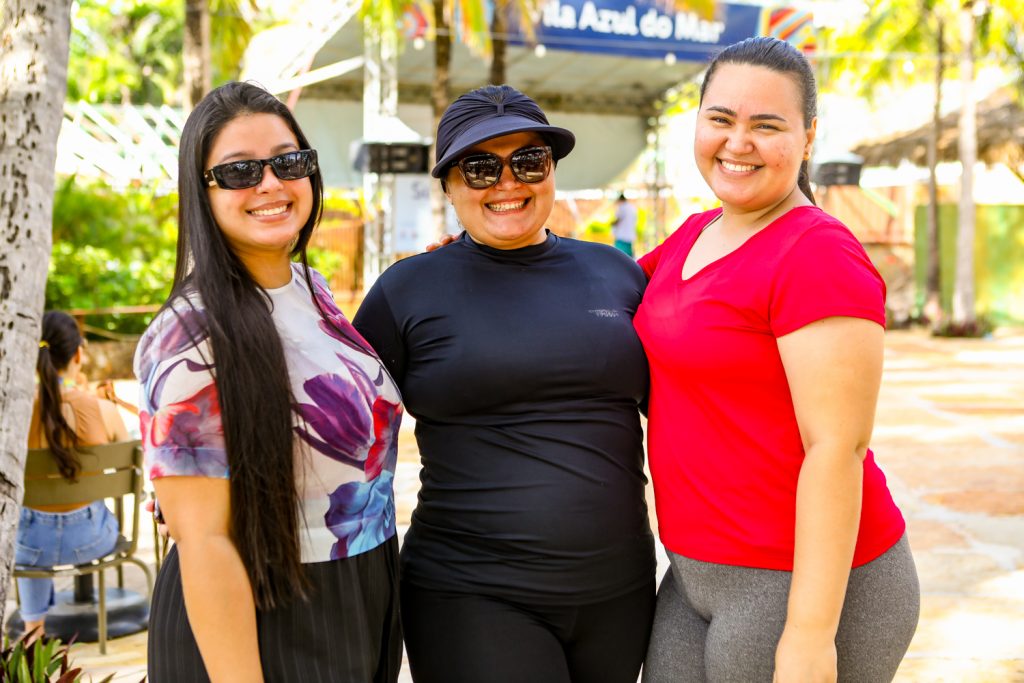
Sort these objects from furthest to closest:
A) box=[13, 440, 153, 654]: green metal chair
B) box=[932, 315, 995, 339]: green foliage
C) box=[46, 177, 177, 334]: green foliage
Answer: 1. box=[932, 315, 995, 339]: green foliage
2. box=[46, 177, 177, 334]: green foliage
3. box=[13, 440, 153, 654]: green metal chair

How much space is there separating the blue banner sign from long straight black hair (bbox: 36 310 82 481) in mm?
14916

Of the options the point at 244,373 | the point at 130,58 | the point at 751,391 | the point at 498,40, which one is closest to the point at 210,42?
the point at 498,40

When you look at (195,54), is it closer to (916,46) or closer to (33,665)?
(33,665)

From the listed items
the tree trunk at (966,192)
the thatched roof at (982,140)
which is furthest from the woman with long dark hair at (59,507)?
the thatched roof at (982,140)

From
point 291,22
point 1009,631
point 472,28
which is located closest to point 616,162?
point 291,22

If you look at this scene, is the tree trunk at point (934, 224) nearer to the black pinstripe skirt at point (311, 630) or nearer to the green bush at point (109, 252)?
the green bush at point (109, 252)

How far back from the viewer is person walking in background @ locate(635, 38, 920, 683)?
1812 millimetres

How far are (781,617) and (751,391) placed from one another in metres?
0.43

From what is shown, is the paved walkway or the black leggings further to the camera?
the paved walkway

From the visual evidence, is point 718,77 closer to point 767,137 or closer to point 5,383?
point 767,137

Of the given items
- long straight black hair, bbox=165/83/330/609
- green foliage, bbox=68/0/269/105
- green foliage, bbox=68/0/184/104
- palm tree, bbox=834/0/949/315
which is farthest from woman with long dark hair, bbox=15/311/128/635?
green foliage, bbox=68/0/184/104

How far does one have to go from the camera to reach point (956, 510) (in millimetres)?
6320

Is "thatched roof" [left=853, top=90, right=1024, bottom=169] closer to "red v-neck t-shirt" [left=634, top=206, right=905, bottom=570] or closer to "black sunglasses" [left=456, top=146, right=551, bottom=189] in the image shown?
"black sunglasses" [left=456, top=146, right=551, bottom=189]

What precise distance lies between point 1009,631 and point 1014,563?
1031mm
